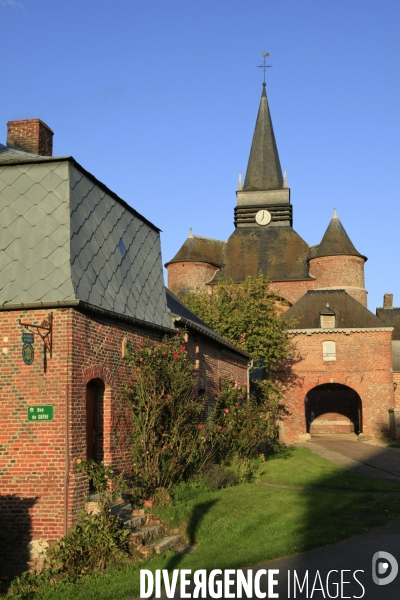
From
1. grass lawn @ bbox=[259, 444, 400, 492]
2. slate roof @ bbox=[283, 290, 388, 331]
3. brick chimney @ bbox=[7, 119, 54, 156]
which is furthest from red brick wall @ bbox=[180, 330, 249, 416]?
slate roof @ bbox=[283, 290, 388, 331]

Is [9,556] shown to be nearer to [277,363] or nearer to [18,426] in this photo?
[18,426]

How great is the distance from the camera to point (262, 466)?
1975 centimetres

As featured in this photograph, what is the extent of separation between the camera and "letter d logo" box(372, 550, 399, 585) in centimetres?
800

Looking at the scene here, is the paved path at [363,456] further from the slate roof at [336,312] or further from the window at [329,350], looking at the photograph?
the slate roof at [336,312]

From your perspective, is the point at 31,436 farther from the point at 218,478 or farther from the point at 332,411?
the point at 332,411

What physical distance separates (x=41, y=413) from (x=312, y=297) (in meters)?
28.2

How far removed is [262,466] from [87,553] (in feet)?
36.7

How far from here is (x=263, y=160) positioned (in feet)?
174

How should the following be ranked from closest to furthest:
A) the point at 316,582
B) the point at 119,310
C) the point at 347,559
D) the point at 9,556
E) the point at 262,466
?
the point at 316,582
the point at 347,559
the point at 9,556
the point at 119,310
the point at 262,466

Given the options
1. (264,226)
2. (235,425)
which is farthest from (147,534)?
(264,226)

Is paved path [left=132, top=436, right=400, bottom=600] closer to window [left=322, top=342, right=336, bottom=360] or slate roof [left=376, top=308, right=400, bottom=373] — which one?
window [left=322, top=342, right=336, bottom=360]

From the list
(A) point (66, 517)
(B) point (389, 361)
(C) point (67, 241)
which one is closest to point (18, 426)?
(A) point (66, 517)

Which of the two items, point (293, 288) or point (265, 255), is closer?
point (293, 288)

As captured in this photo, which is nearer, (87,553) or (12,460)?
(87,553)
